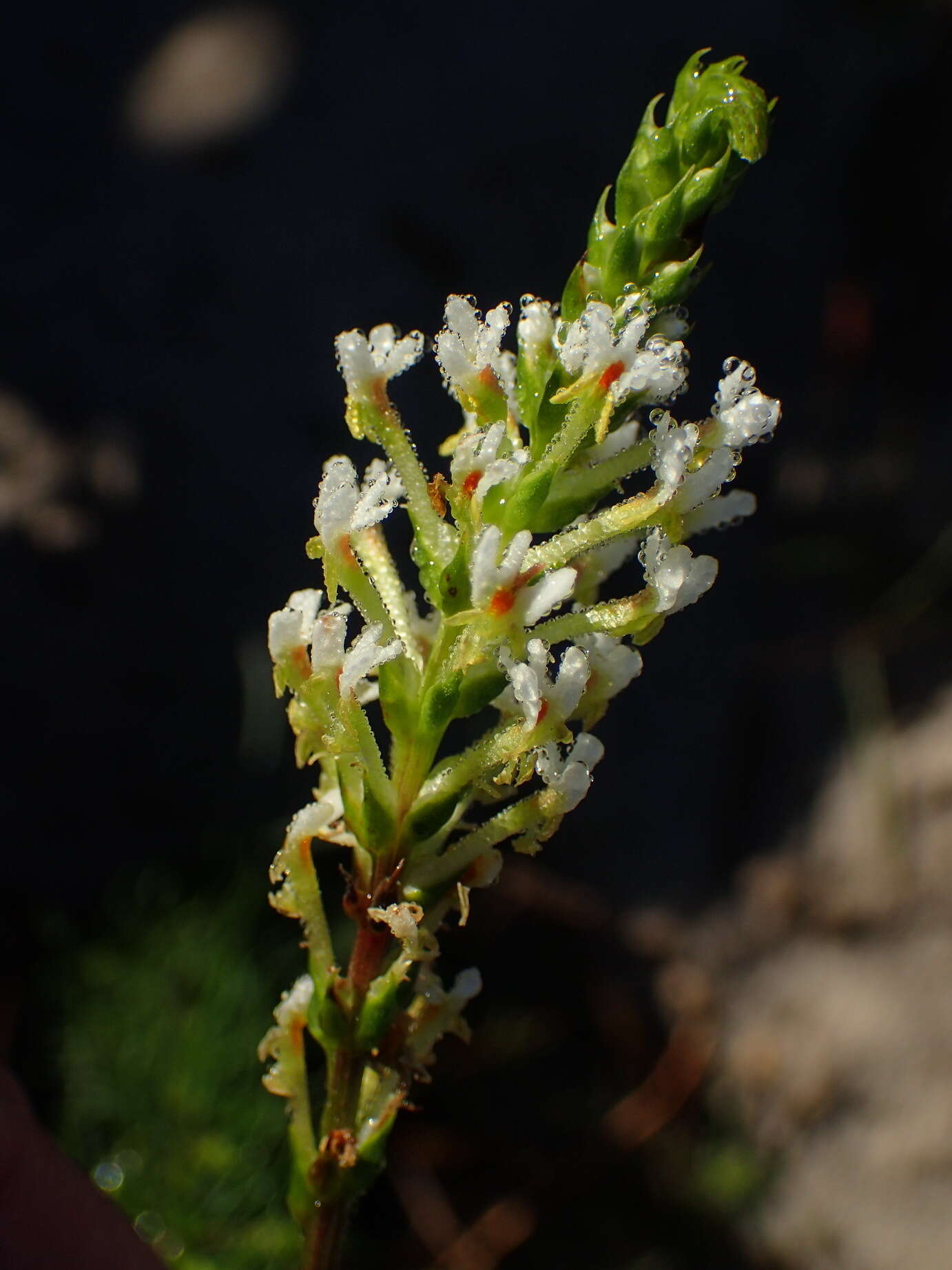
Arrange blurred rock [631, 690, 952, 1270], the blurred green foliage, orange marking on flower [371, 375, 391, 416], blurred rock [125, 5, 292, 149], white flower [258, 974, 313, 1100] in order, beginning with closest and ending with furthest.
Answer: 1. orange marking on flower [371, 375, 391, 416]
2. white flower [258, 974, 313, 1100]
3. the blurred green foliage
4. blurred rock [631, 690, 952, 1270]
5. blurred rock [125, 5, 292, 149]

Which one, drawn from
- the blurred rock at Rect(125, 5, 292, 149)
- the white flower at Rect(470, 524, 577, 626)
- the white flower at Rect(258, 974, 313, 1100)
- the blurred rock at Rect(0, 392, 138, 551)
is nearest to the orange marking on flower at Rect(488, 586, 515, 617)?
the white flower at Rect(470, 524, 577, 626)

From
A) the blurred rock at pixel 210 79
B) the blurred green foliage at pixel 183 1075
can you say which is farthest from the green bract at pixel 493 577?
the blurred rock at pixel 210 79

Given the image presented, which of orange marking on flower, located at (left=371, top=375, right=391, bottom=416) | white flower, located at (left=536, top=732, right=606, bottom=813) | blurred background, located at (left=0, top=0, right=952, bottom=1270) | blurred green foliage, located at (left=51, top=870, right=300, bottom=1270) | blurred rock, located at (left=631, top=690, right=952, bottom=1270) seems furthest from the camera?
blurred rock, located at (left=631, top=690, right=952, bottom=1270)

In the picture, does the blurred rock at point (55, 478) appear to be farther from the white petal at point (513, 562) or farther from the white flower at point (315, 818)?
the white petal at point (513, 562)

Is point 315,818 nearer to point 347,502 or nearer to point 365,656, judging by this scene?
point 365,656

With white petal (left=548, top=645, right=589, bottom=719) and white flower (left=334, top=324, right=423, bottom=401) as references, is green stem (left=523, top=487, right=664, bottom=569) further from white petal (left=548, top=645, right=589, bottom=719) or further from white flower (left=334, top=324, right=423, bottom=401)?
white flower (left=334, top=324, right=423, bottom=401)

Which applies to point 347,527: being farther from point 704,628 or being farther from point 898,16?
point 898,16
